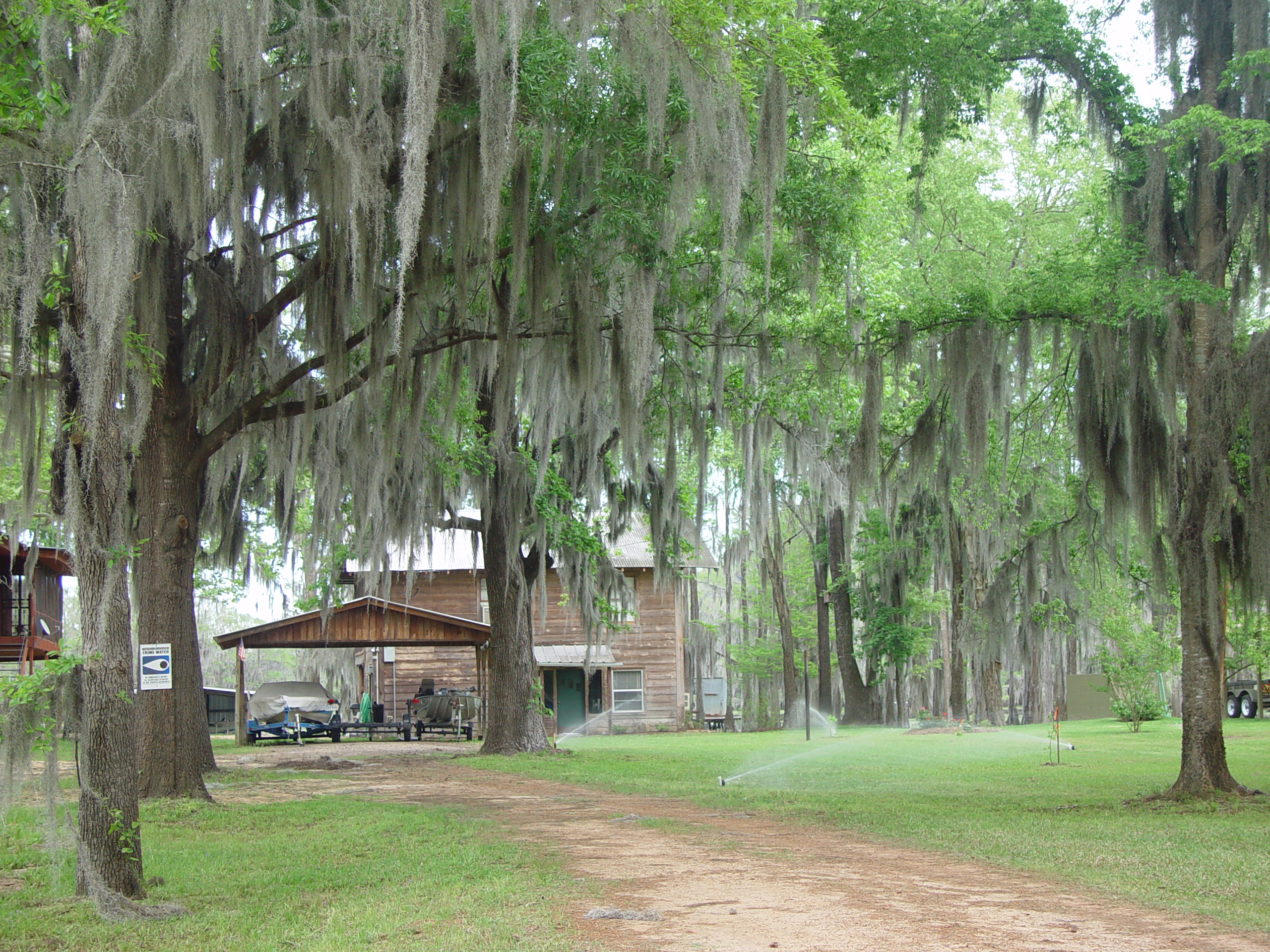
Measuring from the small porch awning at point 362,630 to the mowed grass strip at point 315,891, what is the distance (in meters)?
13.3

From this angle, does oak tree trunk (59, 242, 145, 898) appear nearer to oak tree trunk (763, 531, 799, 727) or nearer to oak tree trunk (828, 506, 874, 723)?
oak tree trunk (828, 506, 874, 723)

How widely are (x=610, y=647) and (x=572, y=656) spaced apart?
1.36m

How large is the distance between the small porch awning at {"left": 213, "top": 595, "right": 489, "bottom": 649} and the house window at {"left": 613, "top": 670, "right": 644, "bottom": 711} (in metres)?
8.43

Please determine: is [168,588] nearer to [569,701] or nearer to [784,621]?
[569,701]

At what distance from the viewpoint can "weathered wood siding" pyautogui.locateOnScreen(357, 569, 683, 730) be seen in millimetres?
30656

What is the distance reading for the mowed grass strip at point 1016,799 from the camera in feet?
22.6

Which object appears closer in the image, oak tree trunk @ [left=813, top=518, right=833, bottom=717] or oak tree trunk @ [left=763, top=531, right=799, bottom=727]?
oak tree trunk @ [left=813, top=518, right=833, bottom=717]

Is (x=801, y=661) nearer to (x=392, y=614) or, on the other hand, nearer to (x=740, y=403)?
(x=392, y=614)

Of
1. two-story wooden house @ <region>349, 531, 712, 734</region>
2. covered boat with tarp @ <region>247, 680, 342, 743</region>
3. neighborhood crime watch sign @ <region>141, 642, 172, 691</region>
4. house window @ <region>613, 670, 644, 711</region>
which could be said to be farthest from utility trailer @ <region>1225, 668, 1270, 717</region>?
neighborhood crime watch sign @ <region>141, 642, 172, 691</region>

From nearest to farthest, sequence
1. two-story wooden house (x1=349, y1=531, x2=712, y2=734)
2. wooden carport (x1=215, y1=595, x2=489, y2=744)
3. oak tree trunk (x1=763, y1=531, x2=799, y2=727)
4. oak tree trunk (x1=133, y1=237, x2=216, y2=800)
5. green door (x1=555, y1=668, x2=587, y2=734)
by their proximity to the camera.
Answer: oak tree trunk (x1=133, y1=237, x2=216, y2=800), wooden carport (x1=215, y1=595, x2=489, y2=744), two-story wooden house (x1=349, y1=531, x2=712, y2=734), green door (x1=555, y1=668, x2=587, y2=734), oak tree trunk (x1=763, y1=531, x2=799, y2=727)

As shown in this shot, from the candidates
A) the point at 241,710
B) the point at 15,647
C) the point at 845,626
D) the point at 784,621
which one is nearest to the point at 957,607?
the point at 845,626

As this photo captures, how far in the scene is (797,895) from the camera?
6.13 m

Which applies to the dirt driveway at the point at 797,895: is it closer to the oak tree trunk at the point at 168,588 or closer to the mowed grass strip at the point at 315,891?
the mowed grass strip at the point at 315,891

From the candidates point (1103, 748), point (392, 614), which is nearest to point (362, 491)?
point (392, 614)
